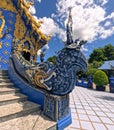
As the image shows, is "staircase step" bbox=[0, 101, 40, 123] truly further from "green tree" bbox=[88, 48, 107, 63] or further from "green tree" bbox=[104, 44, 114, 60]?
"green tree" bbox=[104, 44, 114, 60]

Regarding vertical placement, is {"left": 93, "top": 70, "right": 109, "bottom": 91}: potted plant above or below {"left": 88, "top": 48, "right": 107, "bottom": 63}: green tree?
below

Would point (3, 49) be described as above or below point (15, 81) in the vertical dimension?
above

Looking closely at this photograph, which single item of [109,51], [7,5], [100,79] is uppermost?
[109,51]

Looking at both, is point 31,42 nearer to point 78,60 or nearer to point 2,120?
point 78,60

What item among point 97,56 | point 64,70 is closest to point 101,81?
point 64,70

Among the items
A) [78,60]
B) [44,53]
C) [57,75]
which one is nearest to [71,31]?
[78,60]

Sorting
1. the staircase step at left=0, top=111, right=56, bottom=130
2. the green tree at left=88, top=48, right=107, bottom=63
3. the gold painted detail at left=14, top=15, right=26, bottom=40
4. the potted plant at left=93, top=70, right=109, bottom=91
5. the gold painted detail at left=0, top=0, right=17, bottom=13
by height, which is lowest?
the staircase step at left=0, top=111, right=56, bottom=130

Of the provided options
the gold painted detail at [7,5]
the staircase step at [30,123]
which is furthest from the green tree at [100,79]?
the staircase step at [30,123]

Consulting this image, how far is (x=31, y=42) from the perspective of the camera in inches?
331

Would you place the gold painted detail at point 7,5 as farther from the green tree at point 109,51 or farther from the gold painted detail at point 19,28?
the green tree at point 109,51

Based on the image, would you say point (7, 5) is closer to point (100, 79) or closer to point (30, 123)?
point (30, 123)

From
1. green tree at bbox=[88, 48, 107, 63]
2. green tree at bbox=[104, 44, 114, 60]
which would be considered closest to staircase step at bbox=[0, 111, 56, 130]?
green tree at bbox=[88, 48, 107, 63]

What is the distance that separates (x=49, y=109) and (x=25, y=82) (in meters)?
1.33

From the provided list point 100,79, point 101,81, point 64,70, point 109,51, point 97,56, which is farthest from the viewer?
point 109,51
